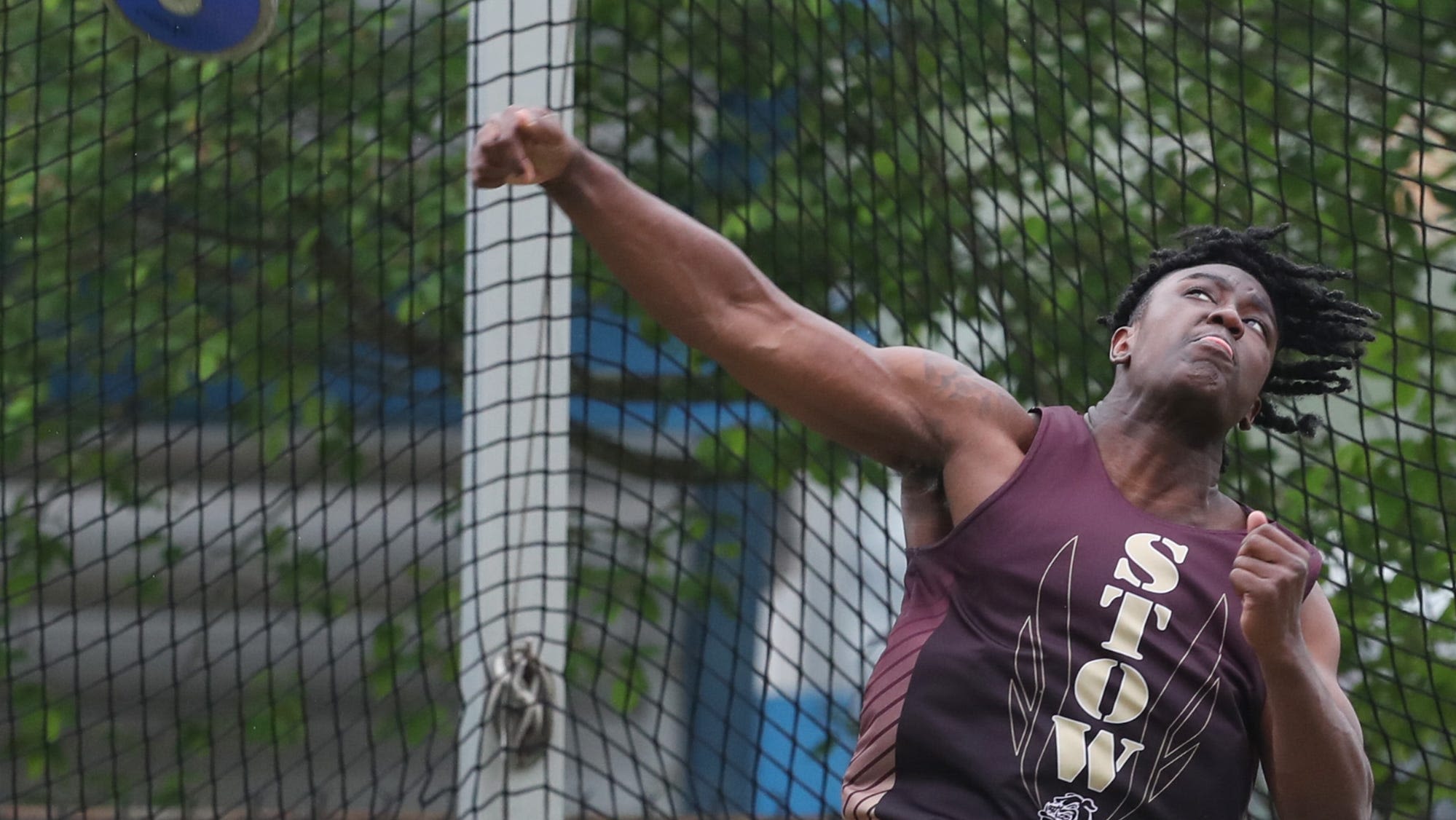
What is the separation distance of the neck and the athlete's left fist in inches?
11.5

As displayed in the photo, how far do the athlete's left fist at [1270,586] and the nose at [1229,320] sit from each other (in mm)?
456

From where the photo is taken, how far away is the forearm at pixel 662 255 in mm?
2408

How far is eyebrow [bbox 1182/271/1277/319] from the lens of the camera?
2740 millimetres

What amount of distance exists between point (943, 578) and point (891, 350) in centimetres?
34

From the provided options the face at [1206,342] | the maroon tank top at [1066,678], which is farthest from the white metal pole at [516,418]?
the maroon tank top at [1066,678]

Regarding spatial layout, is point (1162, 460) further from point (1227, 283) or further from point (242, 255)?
point (242, 255)

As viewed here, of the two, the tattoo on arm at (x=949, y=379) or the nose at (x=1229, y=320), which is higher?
the nose at (x=1229, y=320)

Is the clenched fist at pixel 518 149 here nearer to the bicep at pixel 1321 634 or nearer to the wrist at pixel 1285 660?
the wrist at pixel 1285 660

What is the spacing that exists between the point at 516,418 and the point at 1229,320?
6.34ft

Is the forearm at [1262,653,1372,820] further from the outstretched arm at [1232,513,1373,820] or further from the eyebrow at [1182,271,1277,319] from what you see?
the eyebrow at [1182,271,1277,319]

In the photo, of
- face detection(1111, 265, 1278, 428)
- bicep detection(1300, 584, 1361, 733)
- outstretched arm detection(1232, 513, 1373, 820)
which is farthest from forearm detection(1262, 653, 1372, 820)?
face detection(1111, 265, 1278, 428)

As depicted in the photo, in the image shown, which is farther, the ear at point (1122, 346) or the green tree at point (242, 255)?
the green tree at point (242, 255)

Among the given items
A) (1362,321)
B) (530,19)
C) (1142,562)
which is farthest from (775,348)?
(530,19)

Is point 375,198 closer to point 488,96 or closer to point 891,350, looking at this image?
point 488,96
